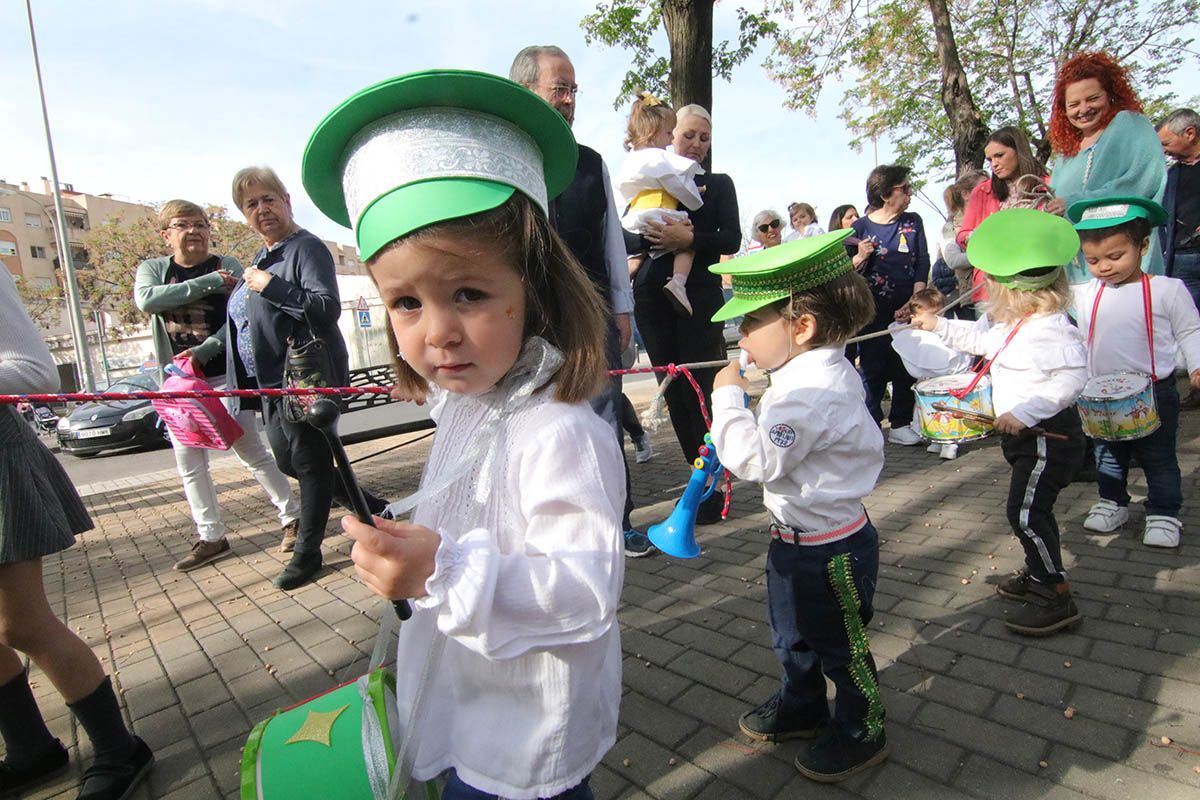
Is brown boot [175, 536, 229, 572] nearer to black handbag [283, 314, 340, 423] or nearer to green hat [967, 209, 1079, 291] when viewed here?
black handbag [283, 314, 340, 423]

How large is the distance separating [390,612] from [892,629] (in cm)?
229

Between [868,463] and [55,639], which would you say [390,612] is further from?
[55,639]

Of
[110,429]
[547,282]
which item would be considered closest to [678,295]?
[547,282]

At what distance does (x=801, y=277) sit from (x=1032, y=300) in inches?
54.9

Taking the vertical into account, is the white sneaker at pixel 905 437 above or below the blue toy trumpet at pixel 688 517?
below

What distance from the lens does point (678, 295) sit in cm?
397

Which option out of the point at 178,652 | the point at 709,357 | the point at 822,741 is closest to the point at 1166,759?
the point at 822,741

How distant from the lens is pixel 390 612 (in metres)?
1.17

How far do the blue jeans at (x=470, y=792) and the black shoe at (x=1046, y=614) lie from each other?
214 centimetres

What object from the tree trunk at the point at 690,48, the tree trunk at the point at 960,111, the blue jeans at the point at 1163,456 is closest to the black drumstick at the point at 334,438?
the blue jeans at the point at 1163,456

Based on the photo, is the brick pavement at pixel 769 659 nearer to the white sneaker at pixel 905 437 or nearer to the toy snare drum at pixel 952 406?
the toy snare drum at pixel 952 406

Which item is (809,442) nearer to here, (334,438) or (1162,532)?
(334,438)

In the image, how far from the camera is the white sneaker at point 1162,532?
10.5 feet

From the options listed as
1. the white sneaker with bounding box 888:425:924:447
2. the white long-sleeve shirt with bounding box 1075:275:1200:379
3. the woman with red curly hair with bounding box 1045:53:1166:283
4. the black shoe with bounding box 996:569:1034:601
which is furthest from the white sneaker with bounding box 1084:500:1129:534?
the white sneaker with bounding box 888:425:924:447
